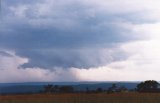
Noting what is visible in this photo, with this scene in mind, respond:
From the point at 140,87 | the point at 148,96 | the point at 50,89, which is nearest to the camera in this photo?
the point at 148,96

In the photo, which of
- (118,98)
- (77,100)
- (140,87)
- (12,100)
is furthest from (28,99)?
(140,87)

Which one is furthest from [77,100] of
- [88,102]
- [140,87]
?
[140,87]

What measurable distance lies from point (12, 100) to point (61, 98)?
2.33 m

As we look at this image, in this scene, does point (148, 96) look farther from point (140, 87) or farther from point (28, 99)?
point (140, 87)

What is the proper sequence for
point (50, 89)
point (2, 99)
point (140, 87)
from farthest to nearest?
point (140, 87), point (50, 89), point (2, 99)

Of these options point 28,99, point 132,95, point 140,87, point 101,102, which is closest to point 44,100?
point 28,99

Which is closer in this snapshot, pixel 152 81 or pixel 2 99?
pixel 2 99

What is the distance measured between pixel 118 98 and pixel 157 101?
1.88m

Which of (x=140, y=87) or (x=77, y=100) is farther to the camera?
(x=140, y=87)

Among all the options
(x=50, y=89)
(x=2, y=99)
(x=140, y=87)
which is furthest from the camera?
(x=140, y=87)

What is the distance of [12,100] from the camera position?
73.3 ft

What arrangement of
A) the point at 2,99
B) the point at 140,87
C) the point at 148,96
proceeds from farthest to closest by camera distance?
the point at 140,87, the point at 148,96, the point at 2,99

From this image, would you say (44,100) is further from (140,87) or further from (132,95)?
(140,87)

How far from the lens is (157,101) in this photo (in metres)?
22.7
